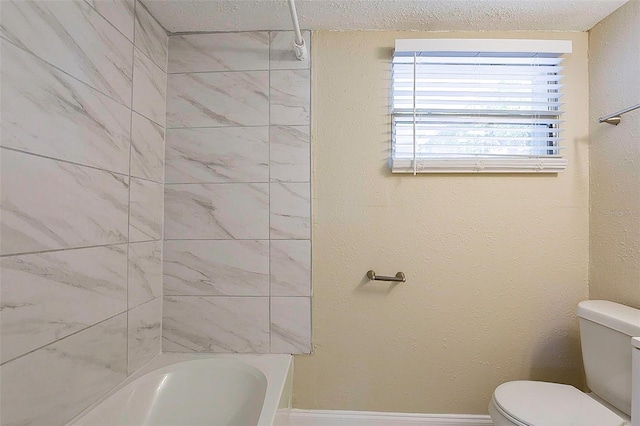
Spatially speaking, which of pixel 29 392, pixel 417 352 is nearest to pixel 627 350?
pixel 417 352

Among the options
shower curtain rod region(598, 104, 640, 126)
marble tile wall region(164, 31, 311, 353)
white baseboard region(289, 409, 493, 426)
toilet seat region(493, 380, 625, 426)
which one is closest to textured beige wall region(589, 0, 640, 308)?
shower curtain rod region(598, 104, 640, 126)

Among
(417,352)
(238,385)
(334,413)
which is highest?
(417,352)

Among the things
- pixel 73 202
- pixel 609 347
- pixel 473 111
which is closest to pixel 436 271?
pixel 609 347

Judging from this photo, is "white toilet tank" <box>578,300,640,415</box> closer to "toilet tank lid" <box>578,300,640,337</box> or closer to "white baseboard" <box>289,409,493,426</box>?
"toilet tank lid" <box>578,300,640,337</box>

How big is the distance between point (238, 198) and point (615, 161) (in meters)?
1.80

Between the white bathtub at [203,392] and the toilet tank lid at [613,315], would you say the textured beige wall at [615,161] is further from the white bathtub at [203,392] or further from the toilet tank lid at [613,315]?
the white bathtub at [203,392]

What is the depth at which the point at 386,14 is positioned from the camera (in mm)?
1507

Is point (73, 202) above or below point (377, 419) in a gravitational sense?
above

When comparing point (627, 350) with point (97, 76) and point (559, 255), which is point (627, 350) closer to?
point (559, 255)

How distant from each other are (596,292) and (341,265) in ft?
4.12

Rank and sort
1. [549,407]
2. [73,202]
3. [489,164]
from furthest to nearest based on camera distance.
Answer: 1. [489,164]
2. [549,407]
3. [73,202]

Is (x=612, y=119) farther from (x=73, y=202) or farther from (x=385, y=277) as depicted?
(x=73, y=202)

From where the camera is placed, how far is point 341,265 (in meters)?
1.62

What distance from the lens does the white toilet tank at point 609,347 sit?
3.96ft
